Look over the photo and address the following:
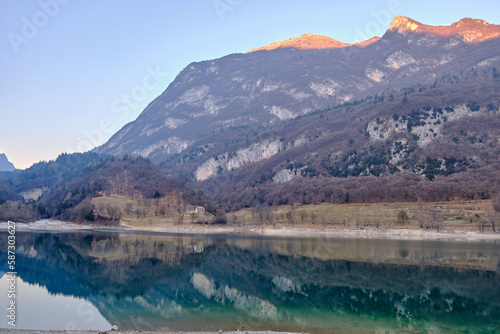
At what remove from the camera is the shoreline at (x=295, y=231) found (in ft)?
282

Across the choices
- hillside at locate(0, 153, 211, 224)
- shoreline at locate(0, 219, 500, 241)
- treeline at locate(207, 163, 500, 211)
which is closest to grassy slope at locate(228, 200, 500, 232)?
shoreline at locate(0, 219, 500, 241)

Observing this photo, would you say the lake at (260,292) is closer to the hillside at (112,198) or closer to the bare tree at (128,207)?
the bare tree at (128,207)

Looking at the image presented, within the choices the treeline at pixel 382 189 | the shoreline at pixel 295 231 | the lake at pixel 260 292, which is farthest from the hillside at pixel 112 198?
the lake at pixel 260 292

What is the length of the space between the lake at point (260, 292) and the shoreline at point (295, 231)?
30084 mm

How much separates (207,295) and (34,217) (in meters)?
124

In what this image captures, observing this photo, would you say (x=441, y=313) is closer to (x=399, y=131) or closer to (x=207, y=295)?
(x=207, y=295)

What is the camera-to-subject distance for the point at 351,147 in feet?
595

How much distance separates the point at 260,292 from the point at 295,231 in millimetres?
75537

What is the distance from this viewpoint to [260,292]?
109ft

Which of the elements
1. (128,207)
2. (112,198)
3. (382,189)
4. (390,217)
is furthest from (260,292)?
(112,198)

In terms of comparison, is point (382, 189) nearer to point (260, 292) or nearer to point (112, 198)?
point (112, 198)

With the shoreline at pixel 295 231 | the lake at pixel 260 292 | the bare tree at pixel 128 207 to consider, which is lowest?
the shoreline at pixel 295 231

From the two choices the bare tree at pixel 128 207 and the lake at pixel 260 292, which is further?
the bare tree at pixel 128 207

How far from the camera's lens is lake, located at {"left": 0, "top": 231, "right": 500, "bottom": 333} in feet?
75.5
